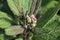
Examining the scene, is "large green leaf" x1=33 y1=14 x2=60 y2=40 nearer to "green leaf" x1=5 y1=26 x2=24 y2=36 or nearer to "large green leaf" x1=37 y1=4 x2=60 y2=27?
"large green leaf" x1=37 y1=4 x2=60 y2=27

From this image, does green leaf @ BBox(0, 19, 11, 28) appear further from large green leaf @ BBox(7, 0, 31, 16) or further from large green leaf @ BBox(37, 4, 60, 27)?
large green leaf @ BBox(37, 4, 60, 27)

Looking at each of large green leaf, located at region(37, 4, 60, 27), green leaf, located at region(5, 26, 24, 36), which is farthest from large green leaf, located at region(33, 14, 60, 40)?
green leaf, located at region(5, 26, 24, 36)

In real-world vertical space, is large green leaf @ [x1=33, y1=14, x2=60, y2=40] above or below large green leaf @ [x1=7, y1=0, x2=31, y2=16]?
below

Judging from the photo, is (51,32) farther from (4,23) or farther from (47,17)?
(4,23)

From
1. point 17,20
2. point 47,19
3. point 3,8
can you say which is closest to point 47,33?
point 47,19

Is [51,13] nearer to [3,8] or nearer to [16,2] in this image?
[16,2]

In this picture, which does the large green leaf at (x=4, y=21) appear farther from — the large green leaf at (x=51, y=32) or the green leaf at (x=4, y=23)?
the large green leaf at (x=51, y=32)

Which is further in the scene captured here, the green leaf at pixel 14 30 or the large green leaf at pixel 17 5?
the large green leaf at pixel 17 5

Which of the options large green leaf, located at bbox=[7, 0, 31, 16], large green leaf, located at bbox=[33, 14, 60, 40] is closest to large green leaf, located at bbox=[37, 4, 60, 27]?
large green leaf, located at bbox=[33, 14, 60, 40]

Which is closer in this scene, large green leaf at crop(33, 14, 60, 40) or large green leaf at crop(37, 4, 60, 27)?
large green leaf at crop(33, 14, 60, 40)

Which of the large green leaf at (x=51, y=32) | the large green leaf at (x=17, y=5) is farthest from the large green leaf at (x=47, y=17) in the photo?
the large green leaf at (x=17, y=5)

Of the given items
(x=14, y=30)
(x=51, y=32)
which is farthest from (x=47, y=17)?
(x=14, y=30)
